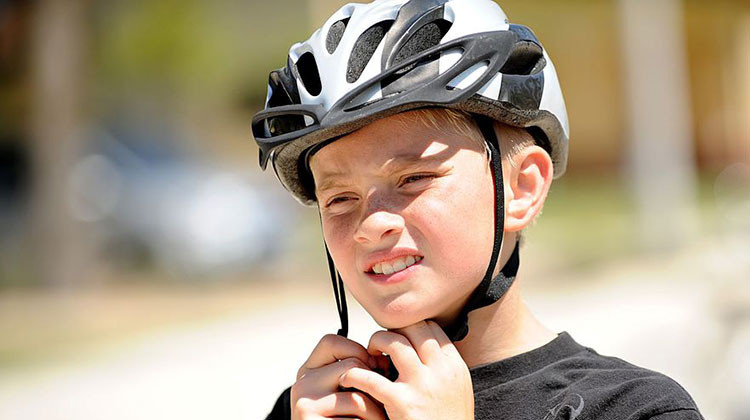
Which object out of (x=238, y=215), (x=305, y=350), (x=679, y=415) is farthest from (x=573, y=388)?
(x=238, y=215)

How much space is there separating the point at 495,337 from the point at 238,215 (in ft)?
39.5

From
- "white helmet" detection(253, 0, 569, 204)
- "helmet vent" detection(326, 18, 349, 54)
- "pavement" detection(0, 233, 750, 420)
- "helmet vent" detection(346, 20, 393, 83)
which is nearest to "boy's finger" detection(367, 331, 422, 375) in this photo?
"white helmet" detection(253, 0, 569, 204)

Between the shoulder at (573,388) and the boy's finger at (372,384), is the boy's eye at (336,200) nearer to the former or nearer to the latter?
the boy's finger at (372,384)

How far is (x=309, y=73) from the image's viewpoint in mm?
2502

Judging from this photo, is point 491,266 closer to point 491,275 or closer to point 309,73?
point 491,275

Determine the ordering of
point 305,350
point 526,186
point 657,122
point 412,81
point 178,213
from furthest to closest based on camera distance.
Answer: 1. point 178,213
2. point 657,122
3. point 305,350
4. point 526,186
5. point 412,81

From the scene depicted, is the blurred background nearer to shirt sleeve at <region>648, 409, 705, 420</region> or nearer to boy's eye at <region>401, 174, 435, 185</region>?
shirt sleeve at <region>648, 409, 705, 420</region>

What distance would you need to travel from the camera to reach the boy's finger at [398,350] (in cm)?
216

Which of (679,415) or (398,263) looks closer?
(679,415)

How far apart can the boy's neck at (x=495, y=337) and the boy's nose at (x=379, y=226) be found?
34 cm

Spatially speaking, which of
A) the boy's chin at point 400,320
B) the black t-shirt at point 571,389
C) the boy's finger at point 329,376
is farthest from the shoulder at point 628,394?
the boy's finger at point 329,376

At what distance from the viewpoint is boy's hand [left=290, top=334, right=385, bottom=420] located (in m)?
2.20

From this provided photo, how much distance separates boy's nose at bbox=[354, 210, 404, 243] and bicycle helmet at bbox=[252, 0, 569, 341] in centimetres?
21

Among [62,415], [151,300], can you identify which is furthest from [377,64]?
[151,300]
